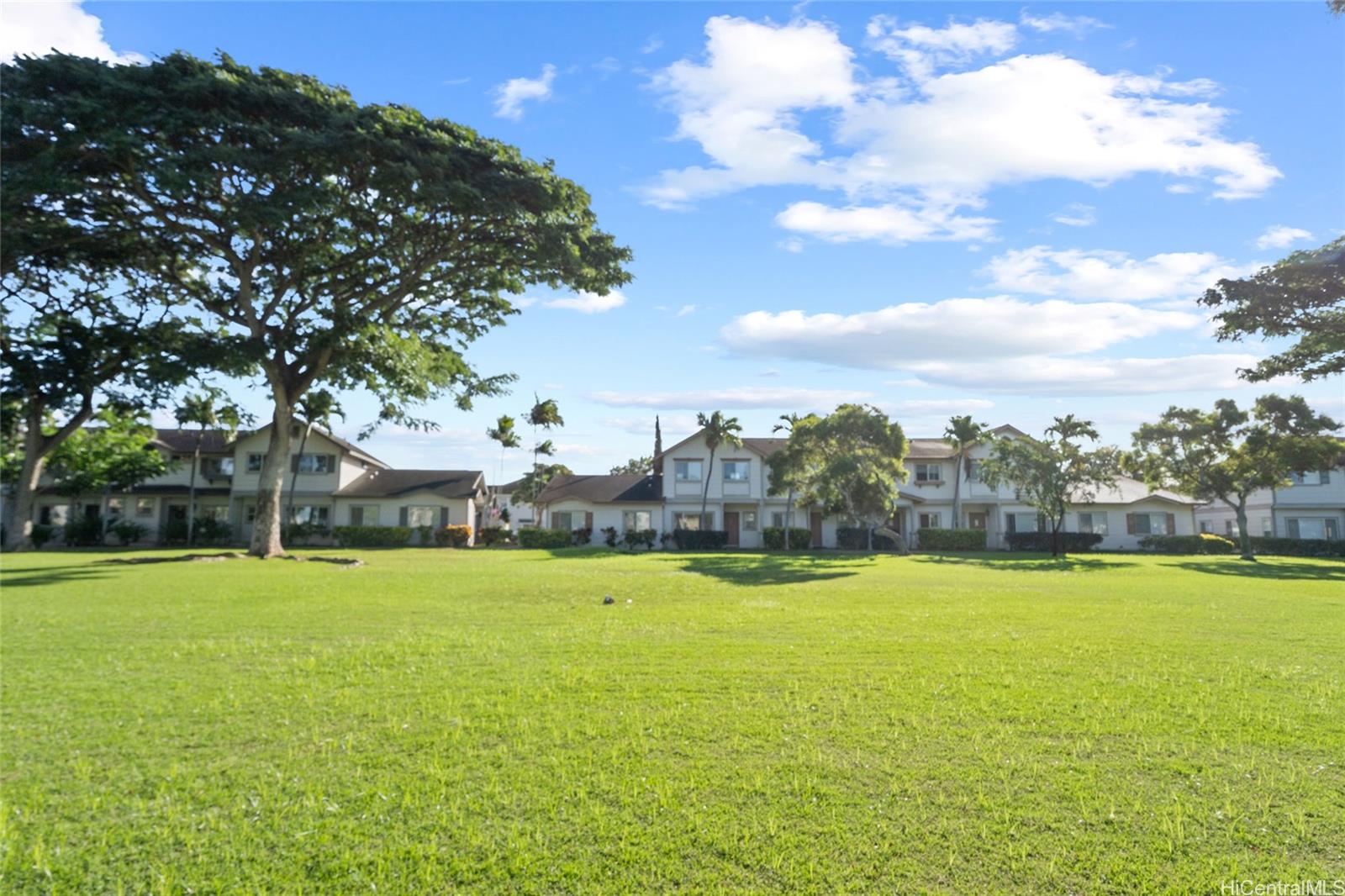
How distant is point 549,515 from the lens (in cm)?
4953

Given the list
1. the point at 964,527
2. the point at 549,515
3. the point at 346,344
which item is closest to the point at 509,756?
the point at 346,344

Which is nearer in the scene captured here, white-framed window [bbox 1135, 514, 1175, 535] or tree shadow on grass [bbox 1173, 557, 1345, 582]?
tree shadow on grass [bbox 1173, 557, 1345, 582]

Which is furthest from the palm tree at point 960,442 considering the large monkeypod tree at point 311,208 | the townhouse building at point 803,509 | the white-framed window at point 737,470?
the large monkeypod tree at point 311,208

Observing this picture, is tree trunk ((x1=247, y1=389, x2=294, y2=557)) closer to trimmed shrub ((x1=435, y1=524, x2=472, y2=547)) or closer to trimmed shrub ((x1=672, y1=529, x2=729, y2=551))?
trimmed shrub ((x1=435, y1=524, x2=472, y2=547))

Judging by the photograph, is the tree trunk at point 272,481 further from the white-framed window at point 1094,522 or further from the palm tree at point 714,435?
the white-framed window at point 1094,522

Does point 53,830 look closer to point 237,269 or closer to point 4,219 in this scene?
point 4,219

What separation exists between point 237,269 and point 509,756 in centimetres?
2688

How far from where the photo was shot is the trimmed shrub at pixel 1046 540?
46.7 metres

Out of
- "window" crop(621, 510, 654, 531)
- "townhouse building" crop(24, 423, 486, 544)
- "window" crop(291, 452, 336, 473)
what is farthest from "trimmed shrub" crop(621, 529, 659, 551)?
"window" crop(291, 452, 336, 473)

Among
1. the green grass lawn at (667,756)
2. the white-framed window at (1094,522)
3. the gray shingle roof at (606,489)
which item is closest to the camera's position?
the green grass lawn at (667,756)

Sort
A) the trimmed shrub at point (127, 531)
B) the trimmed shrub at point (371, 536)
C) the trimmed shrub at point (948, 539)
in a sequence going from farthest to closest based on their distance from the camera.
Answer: the trimmed shrub at point (948, 539) < the trimmed shrub at point (371, 536) < the trimmed shrub at point (127, 531)

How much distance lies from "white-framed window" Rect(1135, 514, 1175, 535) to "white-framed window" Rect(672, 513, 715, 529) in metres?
27.0

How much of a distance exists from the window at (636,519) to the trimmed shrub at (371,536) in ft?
42.9

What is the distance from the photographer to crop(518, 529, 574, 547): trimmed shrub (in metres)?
45.3
